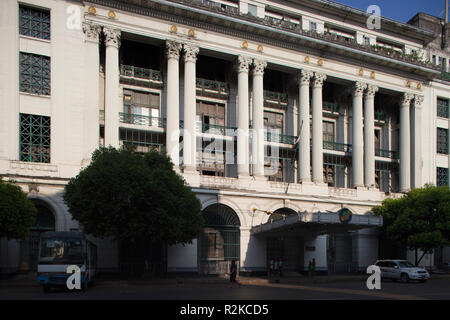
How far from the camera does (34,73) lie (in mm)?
31688

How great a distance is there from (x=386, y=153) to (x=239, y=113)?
1656 cm

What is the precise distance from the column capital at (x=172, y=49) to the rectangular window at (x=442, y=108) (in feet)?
90.5

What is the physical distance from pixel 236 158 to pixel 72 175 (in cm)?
1291

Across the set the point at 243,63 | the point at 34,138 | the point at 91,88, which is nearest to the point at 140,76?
the point at 91,88

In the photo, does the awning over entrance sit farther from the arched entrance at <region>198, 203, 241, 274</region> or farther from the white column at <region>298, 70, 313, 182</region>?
the white column at <region>298, 70, 313, 182</region>

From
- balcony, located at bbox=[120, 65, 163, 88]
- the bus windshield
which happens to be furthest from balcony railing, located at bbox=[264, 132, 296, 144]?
the bus windshield

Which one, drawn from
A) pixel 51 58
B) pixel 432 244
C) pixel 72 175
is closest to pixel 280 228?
pixel 432 244

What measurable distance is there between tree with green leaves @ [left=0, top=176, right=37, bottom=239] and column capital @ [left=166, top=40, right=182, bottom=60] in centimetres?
1491

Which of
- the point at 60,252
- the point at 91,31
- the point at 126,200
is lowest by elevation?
the point at 60,252

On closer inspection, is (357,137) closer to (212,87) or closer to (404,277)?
(212,87)

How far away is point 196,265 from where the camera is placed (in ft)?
110

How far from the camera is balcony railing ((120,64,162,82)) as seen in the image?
35.7 metres

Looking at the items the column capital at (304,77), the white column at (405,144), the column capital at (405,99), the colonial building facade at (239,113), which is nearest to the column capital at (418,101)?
the colonial building facade at (239,113)

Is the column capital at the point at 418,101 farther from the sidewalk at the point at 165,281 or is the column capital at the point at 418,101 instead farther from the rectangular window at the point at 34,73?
the rectangular window at the point at 34,73
